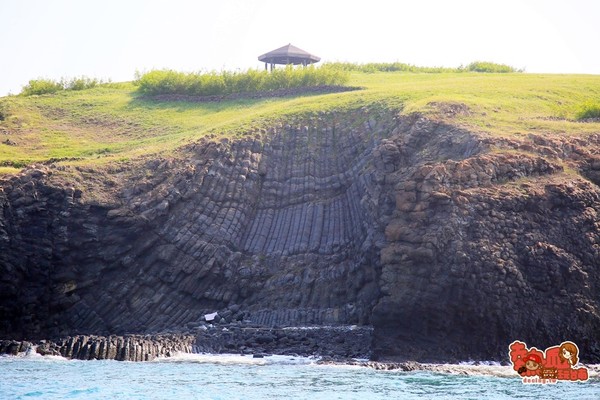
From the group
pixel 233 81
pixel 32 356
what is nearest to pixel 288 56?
pixel 233 81

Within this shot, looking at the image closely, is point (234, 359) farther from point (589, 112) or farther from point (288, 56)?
point (288, 56)

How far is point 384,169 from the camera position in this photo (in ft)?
133

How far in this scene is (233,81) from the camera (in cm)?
6462

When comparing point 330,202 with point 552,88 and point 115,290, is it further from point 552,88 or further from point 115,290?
point 552,88

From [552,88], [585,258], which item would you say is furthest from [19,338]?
[552,88]

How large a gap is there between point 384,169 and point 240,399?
54.4 ft

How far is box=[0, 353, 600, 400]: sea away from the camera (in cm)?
2645

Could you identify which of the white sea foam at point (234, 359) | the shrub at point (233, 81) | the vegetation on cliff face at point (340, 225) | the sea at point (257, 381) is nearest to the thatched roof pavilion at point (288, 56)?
the shrub at point (233, 81)

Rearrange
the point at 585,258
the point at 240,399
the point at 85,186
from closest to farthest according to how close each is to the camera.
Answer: the point at 240,399 → the point at 585,258 → the point at 85,186

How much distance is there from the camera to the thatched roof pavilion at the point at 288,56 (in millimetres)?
70750

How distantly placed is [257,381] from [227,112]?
1258 inches

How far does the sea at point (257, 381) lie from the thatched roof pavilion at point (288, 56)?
40.0 metres

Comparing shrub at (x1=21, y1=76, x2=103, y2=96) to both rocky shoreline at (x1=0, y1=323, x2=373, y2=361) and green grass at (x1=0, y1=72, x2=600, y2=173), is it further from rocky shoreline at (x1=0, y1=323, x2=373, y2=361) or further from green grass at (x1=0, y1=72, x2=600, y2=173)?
rocky shoreline at (x1=0, y1=323, x2=373, y2=361)

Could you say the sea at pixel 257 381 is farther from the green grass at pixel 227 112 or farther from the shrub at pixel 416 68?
the shrub at pixel 416 68
